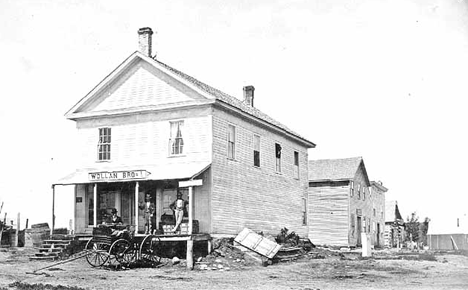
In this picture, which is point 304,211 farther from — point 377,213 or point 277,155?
point 377,213

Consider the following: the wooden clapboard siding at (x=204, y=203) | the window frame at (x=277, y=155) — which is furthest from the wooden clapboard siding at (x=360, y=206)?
the wooden clapboard siding at (x=204, y=203)

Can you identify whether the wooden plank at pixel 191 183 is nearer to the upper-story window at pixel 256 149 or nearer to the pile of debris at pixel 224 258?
the pile of debris at pixel 224 258

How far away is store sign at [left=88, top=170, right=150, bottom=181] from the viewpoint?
954 inches

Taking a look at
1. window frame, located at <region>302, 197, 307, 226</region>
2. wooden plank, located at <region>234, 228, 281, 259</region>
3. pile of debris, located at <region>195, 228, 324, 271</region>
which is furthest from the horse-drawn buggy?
window frame, located at <region>302, 197, 307, 226</region>

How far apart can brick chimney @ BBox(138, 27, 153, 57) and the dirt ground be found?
959cm

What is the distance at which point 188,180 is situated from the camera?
23.6m

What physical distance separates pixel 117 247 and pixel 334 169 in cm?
2735

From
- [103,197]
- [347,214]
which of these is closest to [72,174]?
[103,197]

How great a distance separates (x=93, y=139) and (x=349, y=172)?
22.4 metres

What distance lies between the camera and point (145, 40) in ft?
89.4

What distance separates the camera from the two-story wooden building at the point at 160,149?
2469cm

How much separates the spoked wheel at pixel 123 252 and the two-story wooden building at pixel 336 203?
80.0 ft

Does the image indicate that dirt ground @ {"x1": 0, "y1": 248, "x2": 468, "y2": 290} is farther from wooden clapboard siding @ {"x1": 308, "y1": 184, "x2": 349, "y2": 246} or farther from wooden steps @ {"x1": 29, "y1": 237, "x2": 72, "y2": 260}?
wooden clapboard siding @ {"x1": 308, "y1": 184, "x2": 349, "y2": 246}

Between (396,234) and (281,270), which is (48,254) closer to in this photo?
(281,270)
